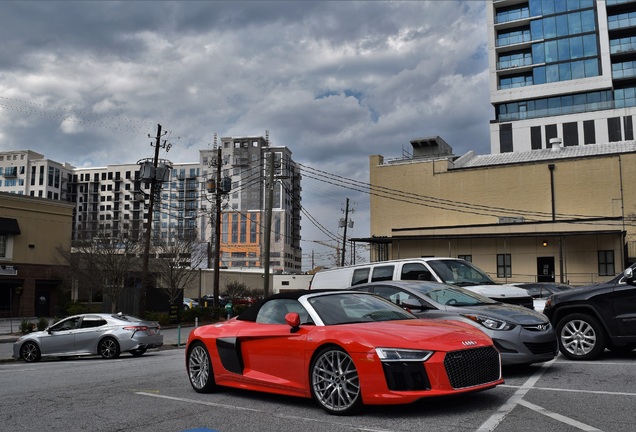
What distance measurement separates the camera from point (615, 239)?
44531mm

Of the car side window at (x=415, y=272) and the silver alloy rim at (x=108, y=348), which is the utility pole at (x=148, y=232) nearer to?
the silver alloy rim at (x=108, y=348)

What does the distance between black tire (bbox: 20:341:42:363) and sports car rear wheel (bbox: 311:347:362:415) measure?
14.0 meters

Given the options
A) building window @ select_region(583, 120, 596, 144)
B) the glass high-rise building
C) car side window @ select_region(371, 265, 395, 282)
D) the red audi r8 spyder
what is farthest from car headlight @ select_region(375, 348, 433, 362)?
building window @ select_region(583, 120, 596, 144)

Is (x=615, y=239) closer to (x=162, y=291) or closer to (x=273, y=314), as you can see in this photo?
(x=162, y=291)

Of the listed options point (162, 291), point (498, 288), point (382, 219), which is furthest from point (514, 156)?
point (498, 288)

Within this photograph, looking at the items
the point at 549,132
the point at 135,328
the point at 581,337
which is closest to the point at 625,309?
the point at 581,337

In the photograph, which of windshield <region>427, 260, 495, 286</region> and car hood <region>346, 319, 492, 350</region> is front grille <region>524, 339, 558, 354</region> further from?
windshield <region>427, 260, 495, 286</region>

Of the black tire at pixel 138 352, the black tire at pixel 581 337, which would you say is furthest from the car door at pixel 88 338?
the black tire at pixel 581 337

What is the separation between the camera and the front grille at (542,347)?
8625mm

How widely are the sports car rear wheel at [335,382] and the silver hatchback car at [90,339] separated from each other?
12.3m

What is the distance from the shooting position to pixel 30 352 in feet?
58.7

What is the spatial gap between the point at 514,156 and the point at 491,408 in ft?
184

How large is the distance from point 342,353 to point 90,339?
1330 cm

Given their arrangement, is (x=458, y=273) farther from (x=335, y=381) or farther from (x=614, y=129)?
(x=614, y=129)
